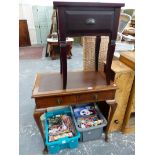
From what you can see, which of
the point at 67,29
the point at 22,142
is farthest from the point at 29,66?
the point at 67,29

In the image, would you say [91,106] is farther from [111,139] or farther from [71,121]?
[111,139]

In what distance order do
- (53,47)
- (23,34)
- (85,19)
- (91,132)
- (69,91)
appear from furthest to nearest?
(23,34)
(53,47)
(91,132)
(69,91)
(85,19)

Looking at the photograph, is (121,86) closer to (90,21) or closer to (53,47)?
(90,21)

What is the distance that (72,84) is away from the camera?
116 cm

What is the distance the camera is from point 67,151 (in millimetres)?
1390

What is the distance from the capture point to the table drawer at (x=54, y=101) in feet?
3.46

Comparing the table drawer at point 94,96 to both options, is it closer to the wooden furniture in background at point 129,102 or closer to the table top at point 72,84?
the table top at point 72,84

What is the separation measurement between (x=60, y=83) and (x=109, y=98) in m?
0.45

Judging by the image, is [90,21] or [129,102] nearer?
[90,21]

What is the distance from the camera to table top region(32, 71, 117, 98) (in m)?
1.06

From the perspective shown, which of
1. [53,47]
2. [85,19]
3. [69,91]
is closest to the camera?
[85,19]

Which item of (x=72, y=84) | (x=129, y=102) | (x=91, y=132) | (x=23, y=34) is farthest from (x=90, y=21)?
(x=23, y=34)

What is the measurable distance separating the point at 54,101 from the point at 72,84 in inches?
8.1
